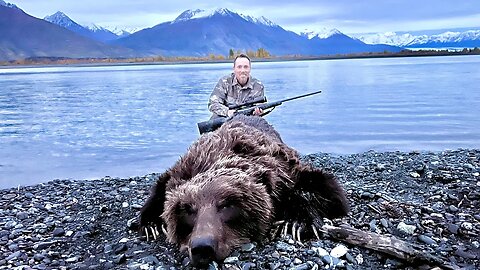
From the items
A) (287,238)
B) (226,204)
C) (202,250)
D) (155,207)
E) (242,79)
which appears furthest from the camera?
(242,79)

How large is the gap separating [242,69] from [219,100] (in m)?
0.59

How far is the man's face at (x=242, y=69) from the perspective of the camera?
25.7ft

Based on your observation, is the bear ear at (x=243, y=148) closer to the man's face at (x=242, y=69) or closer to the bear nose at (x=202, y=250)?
the bear nose at (x=202, y=250)

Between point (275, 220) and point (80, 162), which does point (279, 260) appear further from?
point (80, 162)

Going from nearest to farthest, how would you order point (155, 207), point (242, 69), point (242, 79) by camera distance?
point (155, 207) → point (242, 69) → point (242, 79)

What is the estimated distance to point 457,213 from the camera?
16.3 ft

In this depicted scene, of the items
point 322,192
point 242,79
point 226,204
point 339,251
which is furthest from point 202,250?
point 242,79

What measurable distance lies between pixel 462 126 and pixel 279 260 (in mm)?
10819

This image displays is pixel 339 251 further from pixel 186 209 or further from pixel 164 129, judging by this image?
pixel 164 129

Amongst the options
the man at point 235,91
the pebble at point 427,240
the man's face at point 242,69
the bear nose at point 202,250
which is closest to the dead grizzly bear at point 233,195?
the bear nose at point 202,250

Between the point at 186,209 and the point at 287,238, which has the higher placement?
the point at 186,209

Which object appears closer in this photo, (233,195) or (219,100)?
(233,195)

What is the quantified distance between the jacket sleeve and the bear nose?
4.23 meters

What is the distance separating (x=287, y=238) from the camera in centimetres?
423
